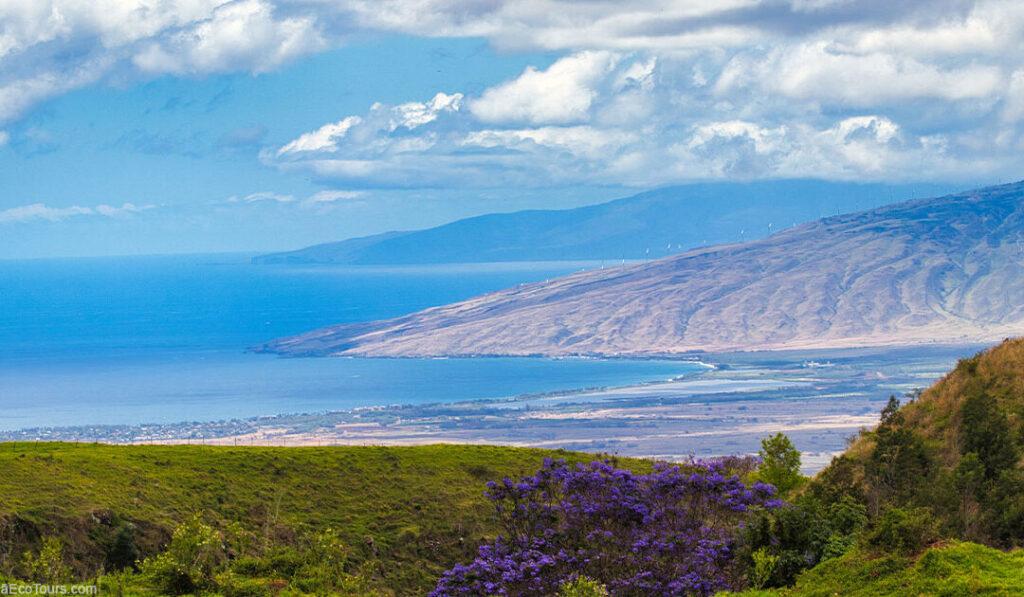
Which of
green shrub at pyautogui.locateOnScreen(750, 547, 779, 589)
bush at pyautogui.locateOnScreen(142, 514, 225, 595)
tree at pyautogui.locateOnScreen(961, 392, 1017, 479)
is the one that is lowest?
→ green shrub at pyautogui.locateOnScreen(750, 547, 779, 589)

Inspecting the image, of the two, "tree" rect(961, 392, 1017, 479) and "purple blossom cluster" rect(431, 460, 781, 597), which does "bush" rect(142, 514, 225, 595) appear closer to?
"purple blossom cluster" rect(431, 460, 781, 597)

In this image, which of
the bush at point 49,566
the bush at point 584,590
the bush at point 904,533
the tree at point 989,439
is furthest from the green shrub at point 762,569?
the bush at point 49,566

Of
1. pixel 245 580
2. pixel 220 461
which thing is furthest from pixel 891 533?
pixel 220 461

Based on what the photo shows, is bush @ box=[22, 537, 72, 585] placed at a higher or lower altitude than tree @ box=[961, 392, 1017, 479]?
lower

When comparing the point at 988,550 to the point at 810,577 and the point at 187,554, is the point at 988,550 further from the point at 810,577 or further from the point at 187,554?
the point at 187,554

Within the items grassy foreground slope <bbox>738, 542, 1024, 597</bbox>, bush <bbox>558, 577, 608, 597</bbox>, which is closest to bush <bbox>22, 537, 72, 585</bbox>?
bush <bbox>558, 577, 608, 597</bbox>

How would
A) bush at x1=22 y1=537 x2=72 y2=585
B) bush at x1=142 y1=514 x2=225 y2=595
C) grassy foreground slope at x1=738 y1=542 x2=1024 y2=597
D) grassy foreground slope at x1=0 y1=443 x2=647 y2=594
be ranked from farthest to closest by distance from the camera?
grassy foreground slope at x1=0 y1=443 x2=647 y2=594 → bush at x1=142 y1=514 x2=225 y2=595 → bush at x1=22 y1=537 x2=72 y2=585 → grassy foreground slope at x1=738 y1=542 x2=1024 y2=597
